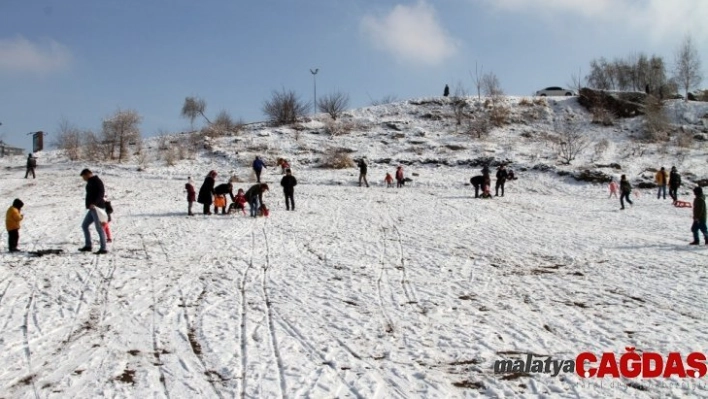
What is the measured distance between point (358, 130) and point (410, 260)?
103 ft

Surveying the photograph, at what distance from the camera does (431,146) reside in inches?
1458

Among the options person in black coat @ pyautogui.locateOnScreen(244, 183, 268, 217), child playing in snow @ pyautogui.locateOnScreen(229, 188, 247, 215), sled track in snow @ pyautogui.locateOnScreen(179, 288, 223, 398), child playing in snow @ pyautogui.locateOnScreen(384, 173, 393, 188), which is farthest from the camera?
child playing in snow @ pyautogui.locateOnScreen(384, 173, 393, 188)

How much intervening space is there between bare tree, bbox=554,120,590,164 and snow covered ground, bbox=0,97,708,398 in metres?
17.4

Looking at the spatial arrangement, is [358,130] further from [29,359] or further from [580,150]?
[29,359]

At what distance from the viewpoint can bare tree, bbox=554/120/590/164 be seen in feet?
108

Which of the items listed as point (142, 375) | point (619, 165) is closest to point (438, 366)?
point (142, 375)

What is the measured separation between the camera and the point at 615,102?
43.9 meters

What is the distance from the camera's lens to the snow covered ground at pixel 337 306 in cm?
496

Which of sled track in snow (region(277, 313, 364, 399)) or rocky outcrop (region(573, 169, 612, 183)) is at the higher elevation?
rocky outcrop (region(573, 169, 612, 183))

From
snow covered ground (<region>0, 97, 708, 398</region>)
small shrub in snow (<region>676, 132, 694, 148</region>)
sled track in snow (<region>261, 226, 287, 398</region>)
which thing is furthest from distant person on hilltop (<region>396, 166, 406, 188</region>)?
small shrub in snow (<region>676, 132, 694, 148</region>)

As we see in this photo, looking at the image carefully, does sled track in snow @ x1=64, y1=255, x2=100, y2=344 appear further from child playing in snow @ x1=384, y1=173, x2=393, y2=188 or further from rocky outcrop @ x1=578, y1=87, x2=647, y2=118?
rocky outcrop @ x1=578, y1=87, x2=647, y2=118

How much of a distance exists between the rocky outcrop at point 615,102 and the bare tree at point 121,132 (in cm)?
3728

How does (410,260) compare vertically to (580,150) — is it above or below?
below

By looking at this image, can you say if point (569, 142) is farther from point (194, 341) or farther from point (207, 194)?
point (194, 341)
